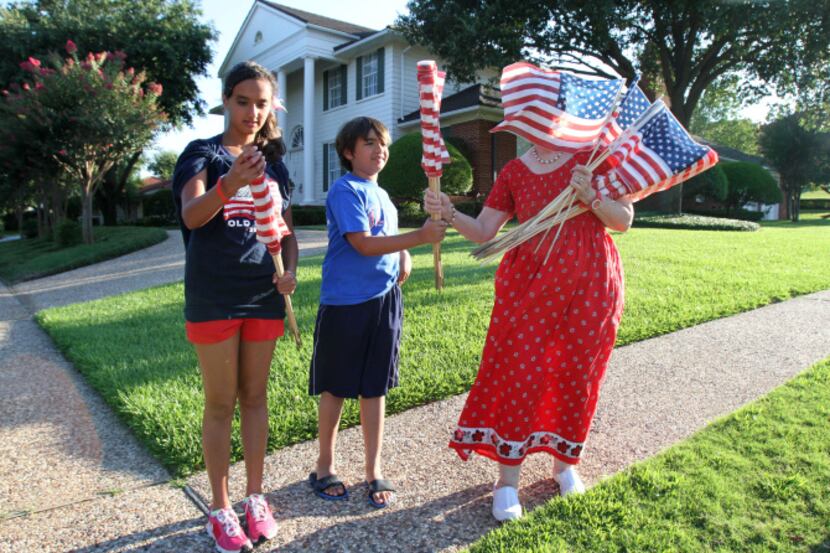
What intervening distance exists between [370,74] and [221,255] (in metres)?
19.0

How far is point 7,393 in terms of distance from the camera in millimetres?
4020

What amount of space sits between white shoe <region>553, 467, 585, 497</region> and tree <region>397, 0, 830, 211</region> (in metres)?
13.1

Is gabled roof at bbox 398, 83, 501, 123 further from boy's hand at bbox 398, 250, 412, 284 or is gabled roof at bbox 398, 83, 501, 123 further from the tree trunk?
boy's hand at bbox 398, 250, 412, 284

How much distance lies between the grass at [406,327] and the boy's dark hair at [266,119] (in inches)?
62.5

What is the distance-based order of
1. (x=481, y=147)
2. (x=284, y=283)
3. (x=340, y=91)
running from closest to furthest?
(x=284, y=283)
(x=481, y=147)
(x=340, y=91)

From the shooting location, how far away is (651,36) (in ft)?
55.3

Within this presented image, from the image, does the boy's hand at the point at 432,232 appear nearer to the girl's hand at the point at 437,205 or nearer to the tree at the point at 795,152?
the girl's hand at the point at 437,205

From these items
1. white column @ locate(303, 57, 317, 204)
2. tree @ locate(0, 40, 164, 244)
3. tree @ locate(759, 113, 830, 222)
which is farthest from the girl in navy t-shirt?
tree @ locate(759, 113, 830, 222)

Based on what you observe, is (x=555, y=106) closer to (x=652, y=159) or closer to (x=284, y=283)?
(x=652, y=159)

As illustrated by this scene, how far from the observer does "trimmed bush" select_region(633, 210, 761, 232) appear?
15.3 meters

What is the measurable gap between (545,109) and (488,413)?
4.26 ft

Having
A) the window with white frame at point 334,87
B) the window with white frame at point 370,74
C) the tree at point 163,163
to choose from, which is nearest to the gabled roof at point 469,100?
the window with white frame at point 370,74

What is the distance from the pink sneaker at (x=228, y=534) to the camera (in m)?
2.18

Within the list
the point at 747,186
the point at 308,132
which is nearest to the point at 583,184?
the point at 308,132
